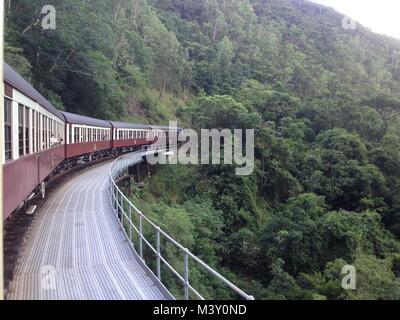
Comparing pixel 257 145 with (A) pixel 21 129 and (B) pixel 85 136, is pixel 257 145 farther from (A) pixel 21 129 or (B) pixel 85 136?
(A) pixel 21 129

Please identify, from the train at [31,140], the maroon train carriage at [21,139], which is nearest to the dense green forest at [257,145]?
the train at [31,140]

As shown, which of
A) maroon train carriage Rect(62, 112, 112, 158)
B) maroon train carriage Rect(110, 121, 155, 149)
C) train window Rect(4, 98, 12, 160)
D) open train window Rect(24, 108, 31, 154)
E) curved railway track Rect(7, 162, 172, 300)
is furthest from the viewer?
maroon train carriage Rect(110, 121, 155, 149)

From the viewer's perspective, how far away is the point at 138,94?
48.6 metres

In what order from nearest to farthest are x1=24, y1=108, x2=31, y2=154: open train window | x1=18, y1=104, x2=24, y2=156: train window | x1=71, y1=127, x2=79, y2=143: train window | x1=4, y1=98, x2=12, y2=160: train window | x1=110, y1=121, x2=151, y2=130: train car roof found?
1. x1=4, y1=98, x2=12, y2=160: train window
2. x1=18, y1=104, x2=24, y2=156: train window
3. x1=24, y1=108, x2=31, y2=154: open train window
4. x1=71, y1=127, x2=79, y2=143: train window
5. x1=110, y1=121, x2=151, y2=130: train car roof

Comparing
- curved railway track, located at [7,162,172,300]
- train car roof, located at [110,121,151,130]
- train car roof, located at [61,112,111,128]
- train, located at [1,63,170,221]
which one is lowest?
curved railway track, located at [7,162,172,300]

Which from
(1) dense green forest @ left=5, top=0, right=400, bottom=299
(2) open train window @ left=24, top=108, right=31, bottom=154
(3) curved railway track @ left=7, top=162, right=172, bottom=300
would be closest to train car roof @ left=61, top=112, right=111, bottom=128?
(1) dense green forest @ left=5, top=0, right=400, bottom=299

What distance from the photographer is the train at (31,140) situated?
5.89 m

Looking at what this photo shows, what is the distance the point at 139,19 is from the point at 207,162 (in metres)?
40.5

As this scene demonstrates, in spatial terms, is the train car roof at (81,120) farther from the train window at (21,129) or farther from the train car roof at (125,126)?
the train window at (21,129)

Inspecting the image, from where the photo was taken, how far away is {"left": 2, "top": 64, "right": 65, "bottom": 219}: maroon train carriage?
19.0ft

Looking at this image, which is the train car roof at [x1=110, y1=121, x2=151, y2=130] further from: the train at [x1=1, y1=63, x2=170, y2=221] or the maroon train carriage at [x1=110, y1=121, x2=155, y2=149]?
the train at [x1=1, y1=63, x2=170, y2=221]

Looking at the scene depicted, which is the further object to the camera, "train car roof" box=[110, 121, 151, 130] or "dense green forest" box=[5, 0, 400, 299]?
"train car roof" box=[110, 121, 151, 130]

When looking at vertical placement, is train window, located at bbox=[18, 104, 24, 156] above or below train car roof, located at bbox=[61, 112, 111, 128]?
below

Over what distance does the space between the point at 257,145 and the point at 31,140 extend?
1796cm
